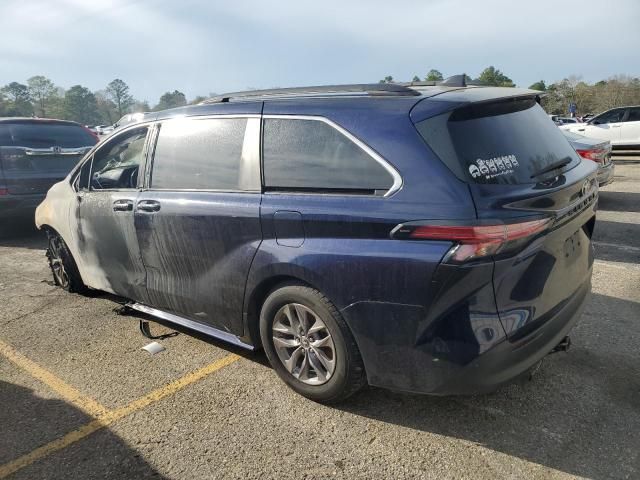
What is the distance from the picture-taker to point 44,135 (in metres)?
7.78

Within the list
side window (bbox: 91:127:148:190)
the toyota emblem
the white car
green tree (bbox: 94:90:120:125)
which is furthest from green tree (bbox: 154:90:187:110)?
green tree (bbox: 94:90:120:125)

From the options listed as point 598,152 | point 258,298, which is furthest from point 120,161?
point 598,152

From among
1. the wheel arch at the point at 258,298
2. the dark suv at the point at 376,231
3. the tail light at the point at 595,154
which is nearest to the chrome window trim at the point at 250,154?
the dark suv at the point at 376,231

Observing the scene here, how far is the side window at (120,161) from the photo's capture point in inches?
155

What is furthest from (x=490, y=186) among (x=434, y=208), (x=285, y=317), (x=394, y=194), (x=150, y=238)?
(x=150, y=238)

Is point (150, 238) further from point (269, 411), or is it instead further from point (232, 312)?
point (269, 411)

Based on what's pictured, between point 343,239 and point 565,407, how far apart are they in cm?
164

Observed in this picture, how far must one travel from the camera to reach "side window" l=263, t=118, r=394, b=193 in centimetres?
261

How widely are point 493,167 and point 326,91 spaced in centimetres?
117

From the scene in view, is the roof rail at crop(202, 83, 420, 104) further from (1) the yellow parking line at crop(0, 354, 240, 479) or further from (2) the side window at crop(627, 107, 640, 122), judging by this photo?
(2) the side window at crop(627, 107, 640, 122)

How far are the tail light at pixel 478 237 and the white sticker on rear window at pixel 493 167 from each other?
0.92 ft

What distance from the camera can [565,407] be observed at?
2.88 meters

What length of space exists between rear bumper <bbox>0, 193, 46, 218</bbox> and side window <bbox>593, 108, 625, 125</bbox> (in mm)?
15749

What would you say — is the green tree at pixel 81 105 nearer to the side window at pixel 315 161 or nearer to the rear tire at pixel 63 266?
the rear tire at pixel 63 266
